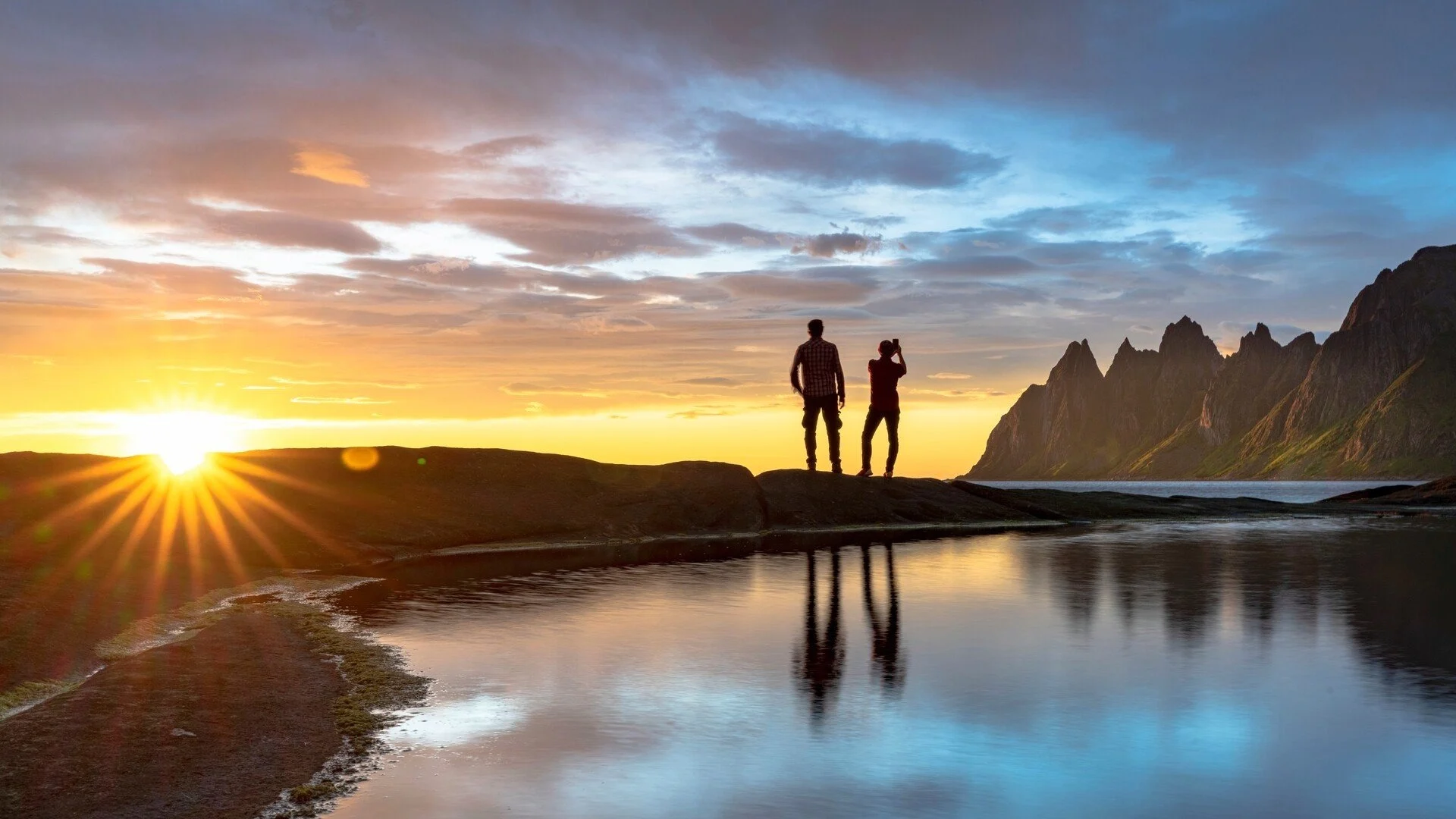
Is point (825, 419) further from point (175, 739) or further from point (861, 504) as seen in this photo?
point (175, 739)

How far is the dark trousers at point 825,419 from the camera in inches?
1342

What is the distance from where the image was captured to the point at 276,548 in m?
31.6

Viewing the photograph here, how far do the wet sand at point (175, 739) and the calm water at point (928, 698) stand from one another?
1113mm

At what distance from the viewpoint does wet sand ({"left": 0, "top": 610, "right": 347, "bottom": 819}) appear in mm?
9352

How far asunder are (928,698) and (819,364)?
21257 millimetres

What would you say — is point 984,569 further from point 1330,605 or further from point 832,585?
point 1330,605

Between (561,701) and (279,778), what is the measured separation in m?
3.42

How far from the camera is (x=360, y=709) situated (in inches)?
492

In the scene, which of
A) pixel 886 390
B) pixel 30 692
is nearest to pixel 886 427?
pixel 886 390

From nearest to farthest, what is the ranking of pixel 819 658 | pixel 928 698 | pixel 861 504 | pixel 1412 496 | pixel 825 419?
pixel 928 698 → pixel 819 658 → pixel 825 419 → pixel 861 504 → pixel 1412 496

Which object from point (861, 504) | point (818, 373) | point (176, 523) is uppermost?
Result: point (818, 373)

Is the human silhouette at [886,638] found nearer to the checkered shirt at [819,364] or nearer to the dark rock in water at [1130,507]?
the checkered shirt at [819,364]

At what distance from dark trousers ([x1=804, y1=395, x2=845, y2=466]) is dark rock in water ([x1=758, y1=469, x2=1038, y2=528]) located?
5.46 metres

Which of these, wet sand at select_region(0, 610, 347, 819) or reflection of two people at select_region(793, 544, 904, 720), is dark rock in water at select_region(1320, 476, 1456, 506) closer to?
reflection of two people at select_region(793, 544, 904, 720)
